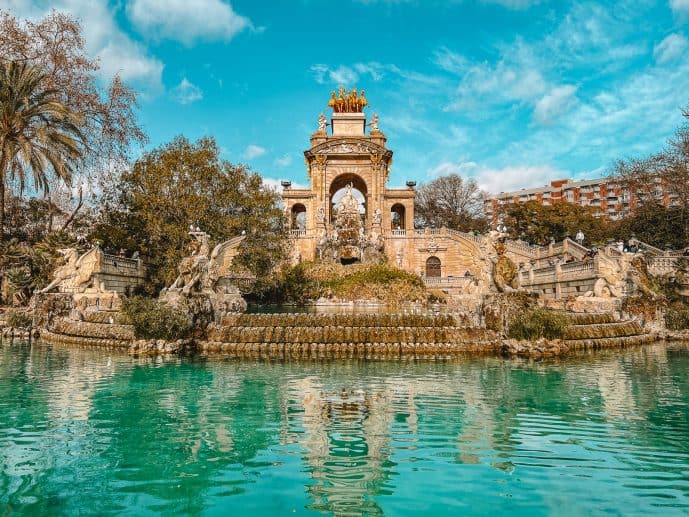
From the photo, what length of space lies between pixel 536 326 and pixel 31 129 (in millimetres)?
23295

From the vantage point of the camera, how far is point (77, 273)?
20.7 m

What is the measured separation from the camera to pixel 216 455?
6000mm

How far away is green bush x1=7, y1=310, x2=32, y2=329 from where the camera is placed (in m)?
19.2

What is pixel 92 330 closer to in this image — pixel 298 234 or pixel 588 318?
pixel 588 318

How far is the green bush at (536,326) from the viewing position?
14266 mm

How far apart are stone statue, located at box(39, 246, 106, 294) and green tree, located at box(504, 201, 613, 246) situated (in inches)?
1632

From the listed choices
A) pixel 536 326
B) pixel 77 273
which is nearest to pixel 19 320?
pixel 77 273

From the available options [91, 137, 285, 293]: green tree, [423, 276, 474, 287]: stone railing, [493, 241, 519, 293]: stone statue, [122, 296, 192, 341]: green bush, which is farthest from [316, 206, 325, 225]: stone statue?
[122, 296, 192, 341]: green bush

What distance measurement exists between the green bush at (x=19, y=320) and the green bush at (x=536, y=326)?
17.1 m

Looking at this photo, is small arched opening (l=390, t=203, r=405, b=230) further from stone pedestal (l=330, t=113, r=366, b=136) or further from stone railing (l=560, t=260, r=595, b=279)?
stone railing (l=560, t=260, r=595, b=279)

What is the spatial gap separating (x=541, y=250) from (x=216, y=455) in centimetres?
3681

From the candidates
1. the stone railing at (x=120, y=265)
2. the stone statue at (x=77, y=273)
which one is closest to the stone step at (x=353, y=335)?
the stone statue at (x=77, y=273)

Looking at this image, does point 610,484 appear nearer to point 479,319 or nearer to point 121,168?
point 479,319

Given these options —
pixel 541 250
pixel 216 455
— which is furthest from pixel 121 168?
pixel 541 250
